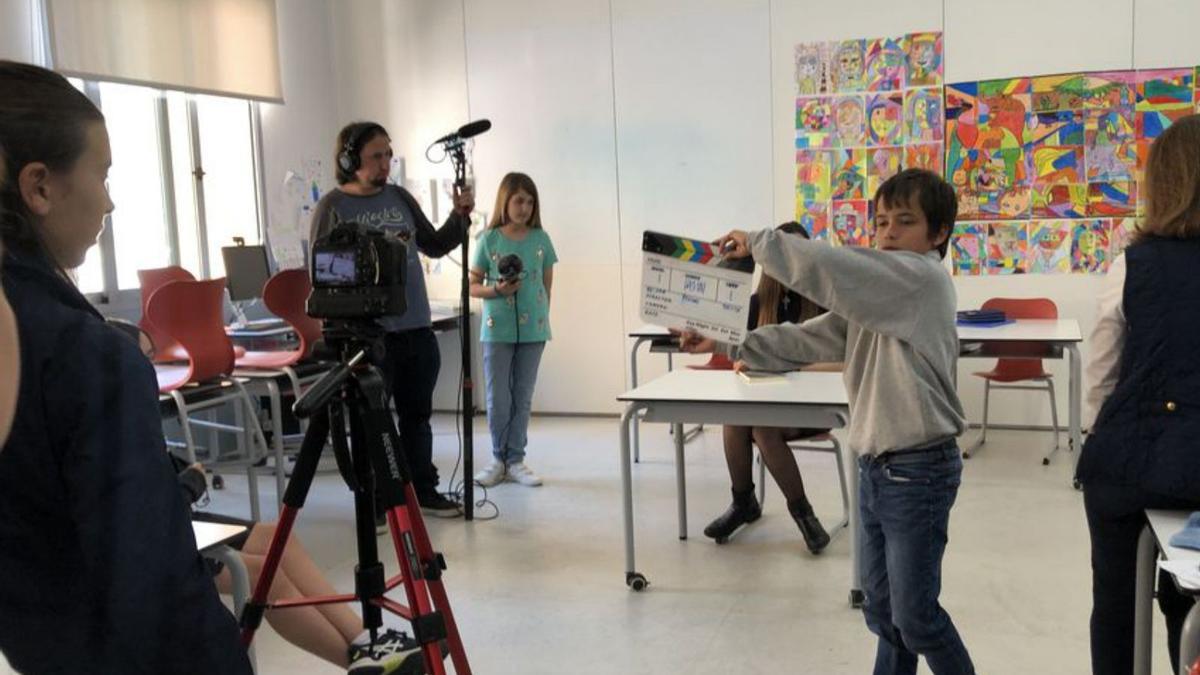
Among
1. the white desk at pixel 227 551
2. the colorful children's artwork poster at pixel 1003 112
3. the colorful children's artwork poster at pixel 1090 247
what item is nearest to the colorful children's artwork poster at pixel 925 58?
the colorful children's artwork poster at pixel 1003 112

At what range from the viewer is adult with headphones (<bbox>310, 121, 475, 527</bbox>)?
13.0ft

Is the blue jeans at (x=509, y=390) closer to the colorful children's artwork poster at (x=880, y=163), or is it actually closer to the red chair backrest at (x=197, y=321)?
the red chair backrest at (x=197, y=321)

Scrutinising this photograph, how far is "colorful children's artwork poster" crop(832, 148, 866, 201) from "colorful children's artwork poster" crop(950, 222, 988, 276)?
584 millimetres

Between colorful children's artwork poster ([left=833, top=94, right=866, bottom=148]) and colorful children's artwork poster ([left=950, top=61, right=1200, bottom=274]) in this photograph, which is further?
colorful children's artwork poster ([left=833, top=94, right=866, bottom=148])

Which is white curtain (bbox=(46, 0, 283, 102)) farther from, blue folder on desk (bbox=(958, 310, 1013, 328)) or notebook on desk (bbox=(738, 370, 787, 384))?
blue folder on desk (bbox=(958, 310, 1013, 328))

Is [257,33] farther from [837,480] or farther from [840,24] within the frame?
[837,480]

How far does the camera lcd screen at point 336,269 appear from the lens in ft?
7.09

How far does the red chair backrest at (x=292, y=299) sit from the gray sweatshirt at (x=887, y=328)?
2700 millimetres

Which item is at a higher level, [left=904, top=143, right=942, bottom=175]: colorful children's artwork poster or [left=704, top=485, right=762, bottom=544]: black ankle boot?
[left=904, top=143, right=942, bottom=175]: colorful children's artwork poster

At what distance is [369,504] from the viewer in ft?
7.25

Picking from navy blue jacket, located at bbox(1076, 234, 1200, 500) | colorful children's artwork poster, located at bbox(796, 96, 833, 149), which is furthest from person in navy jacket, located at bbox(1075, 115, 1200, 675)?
colorful children's artwork poster, located at bbox(796, 96, 833, 149)

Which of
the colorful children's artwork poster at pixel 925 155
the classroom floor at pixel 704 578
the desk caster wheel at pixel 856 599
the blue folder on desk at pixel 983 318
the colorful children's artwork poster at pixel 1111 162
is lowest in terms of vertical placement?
the classroom floor at pixel 704 578

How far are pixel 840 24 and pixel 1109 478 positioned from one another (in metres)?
4.39

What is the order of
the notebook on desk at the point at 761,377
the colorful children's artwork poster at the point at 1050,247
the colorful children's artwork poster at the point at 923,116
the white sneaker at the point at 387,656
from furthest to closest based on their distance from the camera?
the colorful children's artwork poster at the point at 923,116 < the colorful children's artwork poster at the point at 1050,247 < the notebook on desk at the point at 761,377 < the white sneaker at the point at 387,656
